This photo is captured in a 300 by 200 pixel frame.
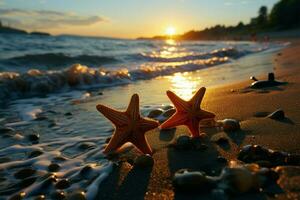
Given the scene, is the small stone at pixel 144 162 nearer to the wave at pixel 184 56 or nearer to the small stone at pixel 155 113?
the small stone at pixel 155 113

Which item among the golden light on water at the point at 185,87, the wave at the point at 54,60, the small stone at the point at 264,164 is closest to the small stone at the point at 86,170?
the small stone at the point at 264,164

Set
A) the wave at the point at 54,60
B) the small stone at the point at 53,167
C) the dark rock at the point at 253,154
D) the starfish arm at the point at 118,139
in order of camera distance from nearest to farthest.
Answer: the dark rock at the point at 253,154 → the starfish arm at the point at 118,139 → the small stone at the point at 53,167 → the wave at the point at 54,60

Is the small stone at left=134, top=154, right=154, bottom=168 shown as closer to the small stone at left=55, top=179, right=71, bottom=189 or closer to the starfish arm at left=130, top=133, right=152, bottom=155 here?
the starfish arm at left=130, top=133, right=152, bottom=155

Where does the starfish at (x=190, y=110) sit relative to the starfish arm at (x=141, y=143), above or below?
above

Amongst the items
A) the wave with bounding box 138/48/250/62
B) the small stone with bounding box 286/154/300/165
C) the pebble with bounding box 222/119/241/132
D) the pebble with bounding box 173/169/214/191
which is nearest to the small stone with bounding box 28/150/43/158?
the pebble with bounding box 173/169/214/191

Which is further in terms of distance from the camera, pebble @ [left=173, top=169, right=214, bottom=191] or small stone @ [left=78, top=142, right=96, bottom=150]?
small stone @ [left=78, top=142, right=96, bottom=150]

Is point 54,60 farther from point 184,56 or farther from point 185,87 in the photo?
point 185,87
